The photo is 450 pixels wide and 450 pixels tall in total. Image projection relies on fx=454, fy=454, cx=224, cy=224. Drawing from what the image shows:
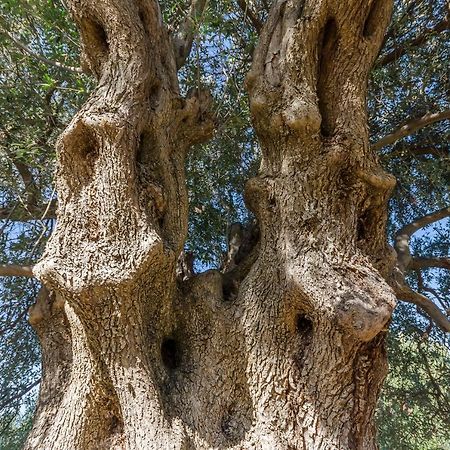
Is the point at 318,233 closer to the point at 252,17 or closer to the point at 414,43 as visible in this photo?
the point at 252,17

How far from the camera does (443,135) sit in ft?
19.0

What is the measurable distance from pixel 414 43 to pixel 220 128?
2793mm

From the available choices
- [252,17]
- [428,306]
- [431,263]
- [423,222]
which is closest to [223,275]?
[428,306]

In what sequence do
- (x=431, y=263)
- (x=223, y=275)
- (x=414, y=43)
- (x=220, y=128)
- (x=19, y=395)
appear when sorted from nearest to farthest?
1. (x=223, y=275)
2. (x=220, y=128)
3. (x=431, y=263)
4. (x=414, y=43)
5. (x=19, y=395)

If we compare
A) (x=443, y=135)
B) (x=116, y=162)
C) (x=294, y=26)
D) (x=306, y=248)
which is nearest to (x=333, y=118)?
(x=294, y=26)

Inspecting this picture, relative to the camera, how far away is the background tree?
190 inches

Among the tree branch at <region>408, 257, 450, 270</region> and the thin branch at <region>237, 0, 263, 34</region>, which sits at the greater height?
the thin branch at <region>237, 0, 263, 34</region>

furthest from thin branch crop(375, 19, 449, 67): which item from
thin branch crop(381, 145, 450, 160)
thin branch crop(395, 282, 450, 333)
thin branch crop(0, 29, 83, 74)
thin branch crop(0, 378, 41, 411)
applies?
thin branch crop(0, 378, 41, 411)

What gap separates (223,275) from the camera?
152 inches

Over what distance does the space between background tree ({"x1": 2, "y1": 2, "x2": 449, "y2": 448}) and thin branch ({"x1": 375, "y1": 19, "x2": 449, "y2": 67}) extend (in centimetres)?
1

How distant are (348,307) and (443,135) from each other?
3967 millimetres

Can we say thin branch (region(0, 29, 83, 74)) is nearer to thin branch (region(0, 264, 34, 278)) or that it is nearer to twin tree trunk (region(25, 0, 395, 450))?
twin tree trunk (region(25, 0, 395, 450))

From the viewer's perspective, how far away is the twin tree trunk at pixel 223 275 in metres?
2.89

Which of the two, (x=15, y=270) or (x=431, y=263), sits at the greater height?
(x=431, y=263)
